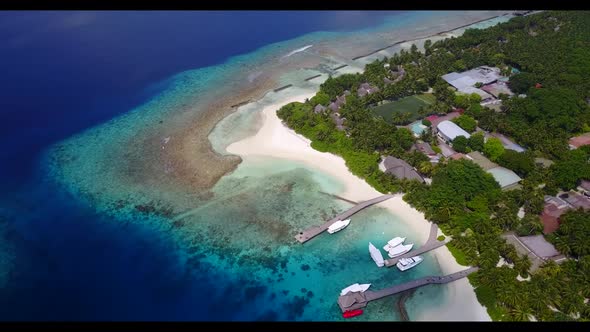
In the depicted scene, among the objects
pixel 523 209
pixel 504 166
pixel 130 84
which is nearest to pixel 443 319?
pixel 523 209

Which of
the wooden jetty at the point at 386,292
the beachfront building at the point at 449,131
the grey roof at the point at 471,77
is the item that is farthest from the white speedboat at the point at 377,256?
the grey roof at the point at 471,77

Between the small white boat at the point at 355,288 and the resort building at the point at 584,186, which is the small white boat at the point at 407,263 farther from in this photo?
the resort building at the point at 584,186

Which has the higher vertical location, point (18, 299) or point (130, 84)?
point (130, 84)

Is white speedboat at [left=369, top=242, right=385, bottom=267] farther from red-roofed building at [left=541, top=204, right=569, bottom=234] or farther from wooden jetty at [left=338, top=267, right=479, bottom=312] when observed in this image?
red-roofed building at [left=541, top=204, right=569, bottom=234]

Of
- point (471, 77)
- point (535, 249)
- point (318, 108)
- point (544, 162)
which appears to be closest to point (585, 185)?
point (544, 162)
